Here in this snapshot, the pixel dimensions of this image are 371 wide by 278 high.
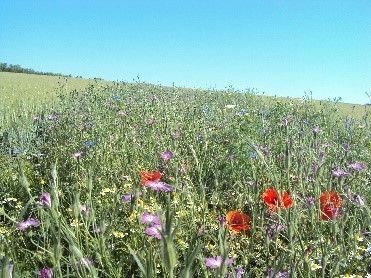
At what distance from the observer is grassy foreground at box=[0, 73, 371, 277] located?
5.85ft

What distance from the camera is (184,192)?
160 centimetres

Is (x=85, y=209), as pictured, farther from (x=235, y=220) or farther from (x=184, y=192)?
(x=235, y=220)

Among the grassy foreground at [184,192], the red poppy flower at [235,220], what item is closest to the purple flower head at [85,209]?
the grassy foreground at [184,192]

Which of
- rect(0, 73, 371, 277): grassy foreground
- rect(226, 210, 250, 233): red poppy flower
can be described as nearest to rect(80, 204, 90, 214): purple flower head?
rect(0, 73, 371, 277): grassy foreground

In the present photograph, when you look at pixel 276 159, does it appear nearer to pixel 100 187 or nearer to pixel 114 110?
pixel 100 187

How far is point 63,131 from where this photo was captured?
4875 mm

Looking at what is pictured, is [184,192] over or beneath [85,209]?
over

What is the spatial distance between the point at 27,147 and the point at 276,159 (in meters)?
2.79

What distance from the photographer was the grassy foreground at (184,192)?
1.78 meters

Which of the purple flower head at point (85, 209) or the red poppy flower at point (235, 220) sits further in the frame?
the red poppy flower at point (235, 220)

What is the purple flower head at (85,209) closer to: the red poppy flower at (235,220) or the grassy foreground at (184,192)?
the grassy foreground at (184,192)

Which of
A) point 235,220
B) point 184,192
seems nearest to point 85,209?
point 184,192

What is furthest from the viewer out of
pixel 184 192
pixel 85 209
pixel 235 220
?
pixel 235 220

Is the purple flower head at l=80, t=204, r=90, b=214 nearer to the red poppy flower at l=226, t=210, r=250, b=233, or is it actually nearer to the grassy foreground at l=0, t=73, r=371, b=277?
the grassy foreground at l=0, t=73, r=371, b=277
